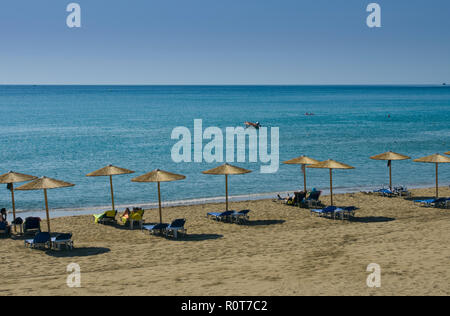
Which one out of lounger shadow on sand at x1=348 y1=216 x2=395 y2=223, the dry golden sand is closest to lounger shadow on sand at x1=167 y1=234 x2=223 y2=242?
the dry golden sand

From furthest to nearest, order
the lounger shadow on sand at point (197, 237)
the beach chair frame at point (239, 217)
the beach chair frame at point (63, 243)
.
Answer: the beach chair frame at point (239, 217) → the lounger shadow on sand at point (197, 237) → the beach chair frame at point (63, 243)

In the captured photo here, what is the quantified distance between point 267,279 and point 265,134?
1909 inches

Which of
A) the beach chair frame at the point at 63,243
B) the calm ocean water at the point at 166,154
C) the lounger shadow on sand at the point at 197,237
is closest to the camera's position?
the beach chair frame at the point at 63,243

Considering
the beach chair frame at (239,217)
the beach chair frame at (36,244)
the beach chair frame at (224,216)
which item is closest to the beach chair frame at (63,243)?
the beach chair frame at (36,244)

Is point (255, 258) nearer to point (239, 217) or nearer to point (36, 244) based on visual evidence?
point (239, 217)

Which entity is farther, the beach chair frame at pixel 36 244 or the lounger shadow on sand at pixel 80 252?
the beach chair frame at pixel 36 244

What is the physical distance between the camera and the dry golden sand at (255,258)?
974 cm

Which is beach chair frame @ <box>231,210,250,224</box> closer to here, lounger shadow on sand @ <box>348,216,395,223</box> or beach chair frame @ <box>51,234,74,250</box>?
lounger shadow on sand @ <box>348,216,395,223</box>

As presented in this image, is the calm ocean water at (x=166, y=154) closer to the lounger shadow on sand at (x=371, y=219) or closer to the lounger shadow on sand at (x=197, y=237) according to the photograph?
the lounger shadow on sand at (x=197, y=237)

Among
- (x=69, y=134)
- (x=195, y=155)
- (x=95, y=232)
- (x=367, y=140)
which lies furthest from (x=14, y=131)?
(x=95, y=232)

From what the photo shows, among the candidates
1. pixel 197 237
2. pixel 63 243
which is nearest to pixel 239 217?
pixel 197 237

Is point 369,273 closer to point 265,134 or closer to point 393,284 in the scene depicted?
point 393,284

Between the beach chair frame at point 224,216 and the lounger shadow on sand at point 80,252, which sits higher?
the beach chair frame at point 224,216
